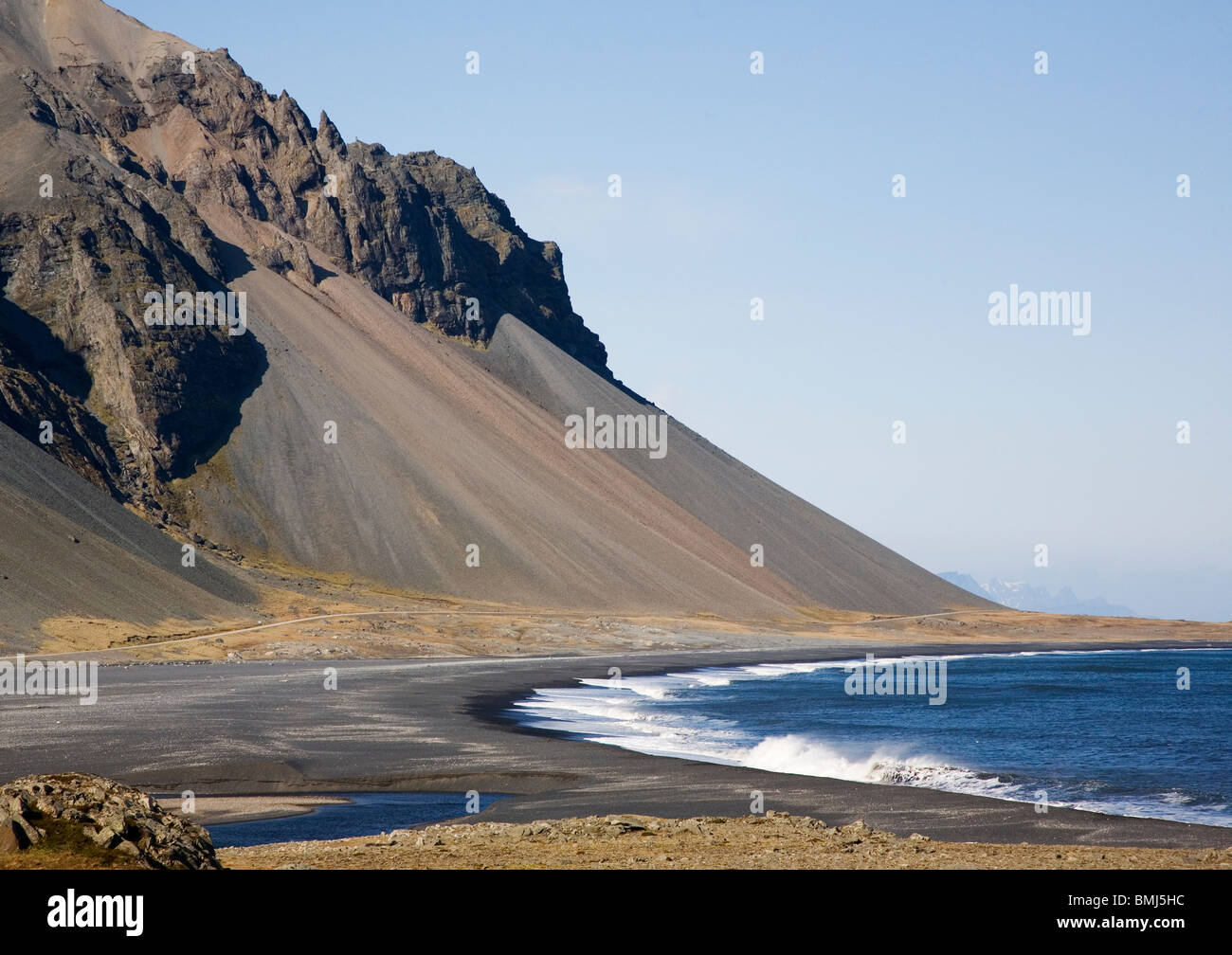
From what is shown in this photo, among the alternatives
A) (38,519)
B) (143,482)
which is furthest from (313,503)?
(38,519)

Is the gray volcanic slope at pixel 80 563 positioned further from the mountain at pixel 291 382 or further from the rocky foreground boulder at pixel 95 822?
the rocky foreground boulder at pixel 95 822

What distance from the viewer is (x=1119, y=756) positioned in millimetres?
36125

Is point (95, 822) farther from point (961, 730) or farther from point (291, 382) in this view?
point (291, 382)

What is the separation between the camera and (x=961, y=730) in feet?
144

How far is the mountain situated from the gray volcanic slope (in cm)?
112

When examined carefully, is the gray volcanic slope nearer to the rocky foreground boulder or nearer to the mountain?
the mountain

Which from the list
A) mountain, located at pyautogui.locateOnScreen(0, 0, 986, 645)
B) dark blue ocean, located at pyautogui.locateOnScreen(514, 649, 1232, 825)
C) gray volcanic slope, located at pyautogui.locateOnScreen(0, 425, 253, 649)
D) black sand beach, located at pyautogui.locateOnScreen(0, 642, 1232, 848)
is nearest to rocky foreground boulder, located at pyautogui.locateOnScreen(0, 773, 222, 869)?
black sand beach, located at pyautogui.locateOnScreen(0, 642, 1232, 848)

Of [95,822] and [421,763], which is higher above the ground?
[95,822]

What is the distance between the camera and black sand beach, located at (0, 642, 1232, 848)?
76.0 feet

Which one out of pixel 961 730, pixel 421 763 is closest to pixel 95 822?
pixel 421 763

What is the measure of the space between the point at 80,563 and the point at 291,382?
6265cm

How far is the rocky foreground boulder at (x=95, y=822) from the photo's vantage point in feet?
37.5

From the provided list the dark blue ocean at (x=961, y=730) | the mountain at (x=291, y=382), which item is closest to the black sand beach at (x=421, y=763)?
the dark blue ocean at (x=961, y=730)
